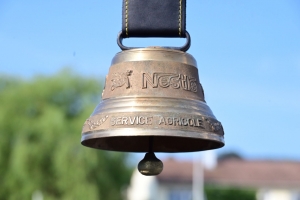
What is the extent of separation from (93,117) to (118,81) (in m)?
0.28

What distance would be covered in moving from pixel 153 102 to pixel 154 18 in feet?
1.76

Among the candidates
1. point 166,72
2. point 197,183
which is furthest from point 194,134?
point 197,183

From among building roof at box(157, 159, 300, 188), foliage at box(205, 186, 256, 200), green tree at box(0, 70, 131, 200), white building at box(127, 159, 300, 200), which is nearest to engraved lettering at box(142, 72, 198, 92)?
green tree at box(0, 70, 131, 200)

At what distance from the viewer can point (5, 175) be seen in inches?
752

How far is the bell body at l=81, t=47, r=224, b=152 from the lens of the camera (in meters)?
3.77

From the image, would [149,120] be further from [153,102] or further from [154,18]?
[154,18]

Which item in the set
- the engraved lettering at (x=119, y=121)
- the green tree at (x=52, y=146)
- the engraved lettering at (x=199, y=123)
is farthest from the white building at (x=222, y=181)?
the engraved lettering at (x=119, y=121)

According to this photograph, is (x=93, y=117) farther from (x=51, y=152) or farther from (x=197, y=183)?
(x=197, y=183)

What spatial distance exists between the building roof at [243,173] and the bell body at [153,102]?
3347cm

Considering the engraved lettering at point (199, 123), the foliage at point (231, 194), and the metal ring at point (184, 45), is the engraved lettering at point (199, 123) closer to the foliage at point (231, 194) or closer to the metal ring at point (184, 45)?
the metal ring at point (184, 45)

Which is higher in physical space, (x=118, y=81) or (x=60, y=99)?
(x=60, y=99)

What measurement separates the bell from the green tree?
1454cm

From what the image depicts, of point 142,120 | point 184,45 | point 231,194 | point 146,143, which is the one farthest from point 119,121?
point 231,194

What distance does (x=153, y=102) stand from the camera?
389cm
